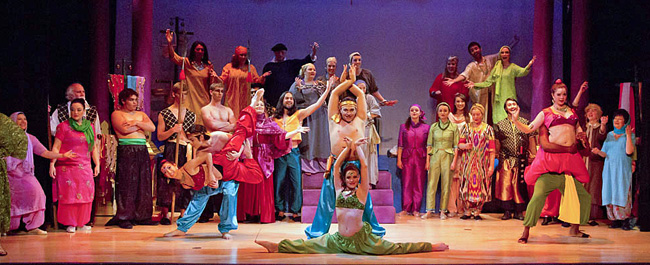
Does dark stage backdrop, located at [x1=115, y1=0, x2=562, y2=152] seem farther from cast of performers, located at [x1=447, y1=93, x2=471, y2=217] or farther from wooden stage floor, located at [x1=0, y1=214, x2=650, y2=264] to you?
wooden stage floor, located at [x1=0, y1=214, x2=650, y2=264]

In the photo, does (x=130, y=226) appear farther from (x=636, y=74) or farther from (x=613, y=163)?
(x=636, y=74)

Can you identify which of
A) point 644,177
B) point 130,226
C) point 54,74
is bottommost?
point 130,226

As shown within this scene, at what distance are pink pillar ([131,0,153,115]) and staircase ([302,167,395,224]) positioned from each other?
2345 millimetres

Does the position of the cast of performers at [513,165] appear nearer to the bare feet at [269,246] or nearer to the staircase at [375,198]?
the staircase at [375,198]

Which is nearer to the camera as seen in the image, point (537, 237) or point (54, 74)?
point (537, 237)

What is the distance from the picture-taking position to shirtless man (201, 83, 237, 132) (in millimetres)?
6523

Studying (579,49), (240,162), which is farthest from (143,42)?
(579,49)

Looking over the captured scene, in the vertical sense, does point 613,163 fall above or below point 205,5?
below

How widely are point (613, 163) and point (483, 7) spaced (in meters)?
3.35

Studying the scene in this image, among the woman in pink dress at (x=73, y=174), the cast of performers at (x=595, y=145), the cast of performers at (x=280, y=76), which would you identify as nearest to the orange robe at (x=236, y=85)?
the cast of performers at (x=280, y=76)

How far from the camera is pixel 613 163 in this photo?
752cm

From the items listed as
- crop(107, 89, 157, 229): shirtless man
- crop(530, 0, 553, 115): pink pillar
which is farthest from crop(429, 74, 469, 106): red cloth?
crop(107, 89, 157, 229): shirtless man

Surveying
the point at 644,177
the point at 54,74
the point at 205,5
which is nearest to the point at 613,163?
the point at 644,177

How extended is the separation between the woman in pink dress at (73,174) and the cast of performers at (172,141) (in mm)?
803
